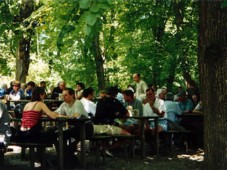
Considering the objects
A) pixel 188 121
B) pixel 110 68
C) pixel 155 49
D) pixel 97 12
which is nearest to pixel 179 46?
pixel 155 49

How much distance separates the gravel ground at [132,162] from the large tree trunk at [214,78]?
0.84 meters

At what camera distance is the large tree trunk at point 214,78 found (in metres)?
6.68

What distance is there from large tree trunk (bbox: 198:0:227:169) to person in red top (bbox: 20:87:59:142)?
2.70 m

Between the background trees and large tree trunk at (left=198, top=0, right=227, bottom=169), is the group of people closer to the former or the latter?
the background trees

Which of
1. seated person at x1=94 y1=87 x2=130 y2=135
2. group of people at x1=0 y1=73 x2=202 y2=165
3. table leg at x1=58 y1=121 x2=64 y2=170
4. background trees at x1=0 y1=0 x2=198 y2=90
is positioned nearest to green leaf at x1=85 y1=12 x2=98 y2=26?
background trees at x1=0 y1=0 x2=198 y2=90

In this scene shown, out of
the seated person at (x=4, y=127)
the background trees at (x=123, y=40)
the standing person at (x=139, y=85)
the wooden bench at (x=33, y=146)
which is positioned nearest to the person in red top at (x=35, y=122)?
the wooden bench at (x=33, y=146)

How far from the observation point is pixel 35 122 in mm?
8148

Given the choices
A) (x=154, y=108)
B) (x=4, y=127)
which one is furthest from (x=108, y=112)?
(x=4, y=127)

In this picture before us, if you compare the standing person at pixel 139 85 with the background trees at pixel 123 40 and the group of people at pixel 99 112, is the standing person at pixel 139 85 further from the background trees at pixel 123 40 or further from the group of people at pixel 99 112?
the background trees at pixel 123 40

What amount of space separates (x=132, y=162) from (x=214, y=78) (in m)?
3.01

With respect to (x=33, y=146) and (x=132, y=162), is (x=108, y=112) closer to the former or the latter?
(x=132, y=162)

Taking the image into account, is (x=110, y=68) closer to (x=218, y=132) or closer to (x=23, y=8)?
(x=23, y=8)

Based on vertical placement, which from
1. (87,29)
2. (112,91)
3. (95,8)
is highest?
(95,8)

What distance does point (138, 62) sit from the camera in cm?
1775
